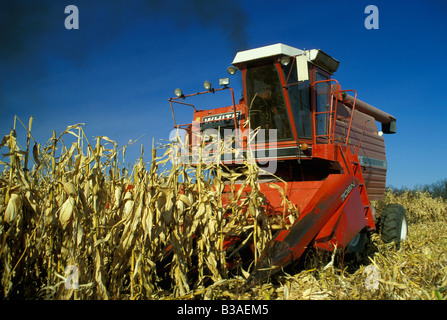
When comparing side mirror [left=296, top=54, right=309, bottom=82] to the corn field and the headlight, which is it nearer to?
the headlight

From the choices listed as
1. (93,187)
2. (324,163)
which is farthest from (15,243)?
(324,163)

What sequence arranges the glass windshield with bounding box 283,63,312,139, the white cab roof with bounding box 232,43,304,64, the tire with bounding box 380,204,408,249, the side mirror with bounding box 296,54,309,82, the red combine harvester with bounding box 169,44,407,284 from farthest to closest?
the tire with bounding box 380,204,408,249 < the glass windshield with bounding box 283,63,312,139 < the white cab roof with bounding box 232,43,304,64 < the side mirror with bounding box 296,54,309,82 < the red combine harvester with bounding box 169,44,407,284

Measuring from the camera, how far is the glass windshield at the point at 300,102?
192 inches

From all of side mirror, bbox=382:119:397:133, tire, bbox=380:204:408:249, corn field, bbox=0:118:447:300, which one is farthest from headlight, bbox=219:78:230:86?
side mirror, bbox=382:119:397:133

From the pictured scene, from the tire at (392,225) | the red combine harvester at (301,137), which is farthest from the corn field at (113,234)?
the tire at (392,225)

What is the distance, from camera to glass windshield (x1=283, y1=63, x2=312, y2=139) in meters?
4.89

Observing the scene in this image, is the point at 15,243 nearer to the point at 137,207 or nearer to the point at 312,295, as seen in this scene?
the point at 137,207

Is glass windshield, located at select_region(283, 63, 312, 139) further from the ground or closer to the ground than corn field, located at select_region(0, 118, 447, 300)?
further from the ground

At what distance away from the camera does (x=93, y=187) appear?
7.51 feet

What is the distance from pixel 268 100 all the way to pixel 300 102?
447 millimetres

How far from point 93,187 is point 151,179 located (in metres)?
0.38

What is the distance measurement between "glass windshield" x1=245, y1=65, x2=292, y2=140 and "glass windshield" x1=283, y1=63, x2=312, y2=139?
5.2 inches

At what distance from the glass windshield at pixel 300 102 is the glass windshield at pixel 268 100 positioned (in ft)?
0.43

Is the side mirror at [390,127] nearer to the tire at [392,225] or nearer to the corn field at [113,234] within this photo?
the tire at [392,225]
